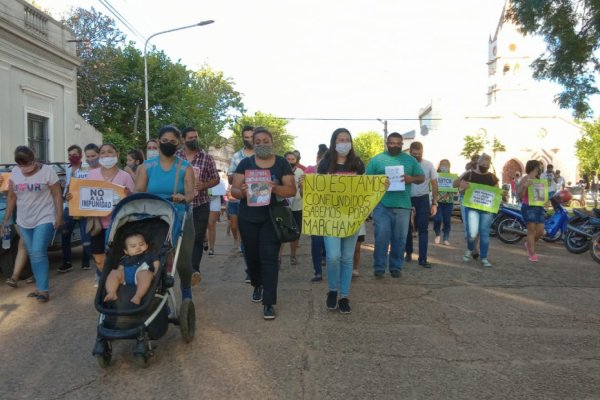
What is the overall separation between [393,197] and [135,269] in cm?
372

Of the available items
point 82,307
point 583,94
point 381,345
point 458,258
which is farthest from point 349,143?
point 583,94

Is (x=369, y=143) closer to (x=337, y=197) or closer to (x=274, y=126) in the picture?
(x=274, y=126)

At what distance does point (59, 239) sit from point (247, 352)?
4.76 m

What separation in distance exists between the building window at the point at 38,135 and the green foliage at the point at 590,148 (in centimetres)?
4580

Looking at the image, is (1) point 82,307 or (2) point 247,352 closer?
(2) point 247,352

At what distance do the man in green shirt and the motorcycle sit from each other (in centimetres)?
447

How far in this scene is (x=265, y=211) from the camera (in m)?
5.01

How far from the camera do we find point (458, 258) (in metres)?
8.63

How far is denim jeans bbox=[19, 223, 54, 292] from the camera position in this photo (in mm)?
5789

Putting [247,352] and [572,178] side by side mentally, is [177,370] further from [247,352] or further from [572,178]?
[572,178]

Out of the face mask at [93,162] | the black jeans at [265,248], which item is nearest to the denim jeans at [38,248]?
the face mask at [93,162]

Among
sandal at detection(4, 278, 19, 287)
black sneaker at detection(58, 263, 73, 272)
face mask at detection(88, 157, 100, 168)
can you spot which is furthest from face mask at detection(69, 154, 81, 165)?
sandal at detection(4, 278, 19, 287)

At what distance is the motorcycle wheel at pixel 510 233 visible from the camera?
35.5 ft

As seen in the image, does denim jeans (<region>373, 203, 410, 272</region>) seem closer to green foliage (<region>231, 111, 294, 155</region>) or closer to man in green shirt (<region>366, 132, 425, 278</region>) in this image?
man in green shirt (<region>366, 132, 425, 278</region>)
